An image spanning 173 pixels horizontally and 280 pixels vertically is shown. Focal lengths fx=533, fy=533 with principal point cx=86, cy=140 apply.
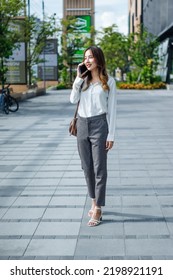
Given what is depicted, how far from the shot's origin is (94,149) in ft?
17.8

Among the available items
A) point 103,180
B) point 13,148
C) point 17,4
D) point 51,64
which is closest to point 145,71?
point 51,64

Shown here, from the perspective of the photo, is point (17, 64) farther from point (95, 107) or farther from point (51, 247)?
point (51, 247)

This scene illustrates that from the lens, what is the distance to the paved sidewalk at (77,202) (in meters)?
4.87

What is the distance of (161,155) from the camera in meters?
10.1

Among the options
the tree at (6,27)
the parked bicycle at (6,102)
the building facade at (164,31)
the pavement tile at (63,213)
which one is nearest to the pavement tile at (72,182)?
the pavement tile at (63,213)

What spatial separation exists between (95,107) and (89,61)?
0.46 meters

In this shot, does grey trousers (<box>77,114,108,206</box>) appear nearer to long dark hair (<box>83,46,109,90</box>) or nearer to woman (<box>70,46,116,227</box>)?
woman (<box>70,46,116,227</box>)

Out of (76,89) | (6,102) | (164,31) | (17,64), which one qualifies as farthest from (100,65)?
(164,31)

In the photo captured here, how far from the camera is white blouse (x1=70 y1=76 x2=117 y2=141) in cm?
532

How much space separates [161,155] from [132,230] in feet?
16.0

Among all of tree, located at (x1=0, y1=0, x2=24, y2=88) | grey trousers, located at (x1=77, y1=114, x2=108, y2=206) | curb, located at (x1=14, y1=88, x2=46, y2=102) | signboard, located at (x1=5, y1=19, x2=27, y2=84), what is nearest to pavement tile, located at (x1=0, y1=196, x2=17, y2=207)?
grey trousers, located at (x1=77, y1=114, x2=108, y2=206)

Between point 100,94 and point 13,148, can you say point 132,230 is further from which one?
point 13,148

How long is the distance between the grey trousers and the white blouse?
0.06 metres

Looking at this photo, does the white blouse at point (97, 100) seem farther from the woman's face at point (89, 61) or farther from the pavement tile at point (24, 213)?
the pavement tile at point (24, 213)
